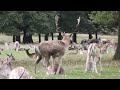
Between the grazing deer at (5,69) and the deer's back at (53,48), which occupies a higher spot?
the deer's back at (53,48)

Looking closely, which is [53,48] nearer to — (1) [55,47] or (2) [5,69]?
(1) [55,47]

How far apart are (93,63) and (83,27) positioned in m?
34.0

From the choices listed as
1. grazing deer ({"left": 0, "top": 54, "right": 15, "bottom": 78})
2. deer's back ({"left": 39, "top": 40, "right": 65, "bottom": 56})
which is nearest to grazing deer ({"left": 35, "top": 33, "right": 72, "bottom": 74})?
deer's back ({"left": 39, "top": 40, "right": 65, "bottom": 56})

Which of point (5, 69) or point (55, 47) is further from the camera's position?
point (55, 47)

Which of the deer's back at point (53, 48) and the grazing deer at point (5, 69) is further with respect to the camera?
the deer's back at point (53, 48)

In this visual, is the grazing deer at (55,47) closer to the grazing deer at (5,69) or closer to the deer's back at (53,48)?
the deer's back at (53,48)

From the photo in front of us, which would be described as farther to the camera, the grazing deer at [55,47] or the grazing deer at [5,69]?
the grazing deer at [55,47]

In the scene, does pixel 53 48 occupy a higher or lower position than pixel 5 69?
higher

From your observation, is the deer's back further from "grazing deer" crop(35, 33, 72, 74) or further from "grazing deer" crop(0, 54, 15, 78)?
"grazing deer" crop(0, 54, 15, 78)

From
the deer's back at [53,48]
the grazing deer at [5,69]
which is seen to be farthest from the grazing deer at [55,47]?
the grazing deer at [5,69]

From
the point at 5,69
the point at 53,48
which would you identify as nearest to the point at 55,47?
the point at 53,48
